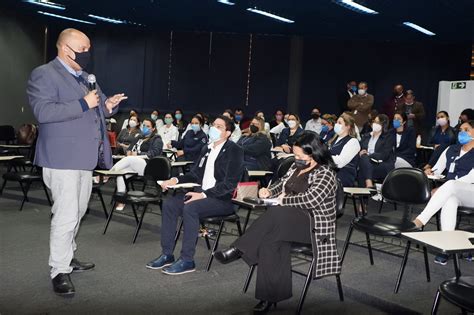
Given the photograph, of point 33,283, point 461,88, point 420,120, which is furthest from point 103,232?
point 461,88

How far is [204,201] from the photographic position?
4688mm

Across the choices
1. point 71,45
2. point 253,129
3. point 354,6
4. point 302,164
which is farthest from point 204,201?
Result: point 354,6

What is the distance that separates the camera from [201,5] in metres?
11.5

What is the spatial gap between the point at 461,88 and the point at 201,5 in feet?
18.9

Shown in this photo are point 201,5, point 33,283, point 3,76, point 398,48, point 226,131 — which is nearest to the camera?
point 33,283

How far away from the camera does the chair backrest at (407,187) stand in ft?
15.6

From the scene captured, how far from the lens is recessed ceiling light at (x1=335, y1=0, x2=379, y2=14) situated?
1000 centimetres

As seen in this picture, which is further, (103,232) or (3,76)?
(3,76)

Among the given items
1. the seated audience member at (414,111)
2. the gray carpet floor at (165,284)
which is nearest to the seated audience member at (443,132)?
the seated audience member at (414,111)

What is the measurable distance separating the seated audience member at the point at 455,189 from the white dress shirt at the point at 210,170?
1.75m

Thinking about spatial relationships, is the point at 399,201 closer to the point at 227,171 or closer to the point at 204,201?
the point at 227,171

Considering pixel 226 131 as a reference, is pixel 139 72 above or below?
above

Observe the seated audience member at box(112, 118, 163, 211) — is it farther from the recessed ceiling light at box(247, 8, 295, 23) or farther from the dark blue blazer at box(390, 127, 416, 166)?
the recessed ceiling light at box(247, 8, 295, 23)

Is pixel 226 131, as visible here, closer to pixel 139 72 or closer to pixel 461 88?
pixel 461 88
